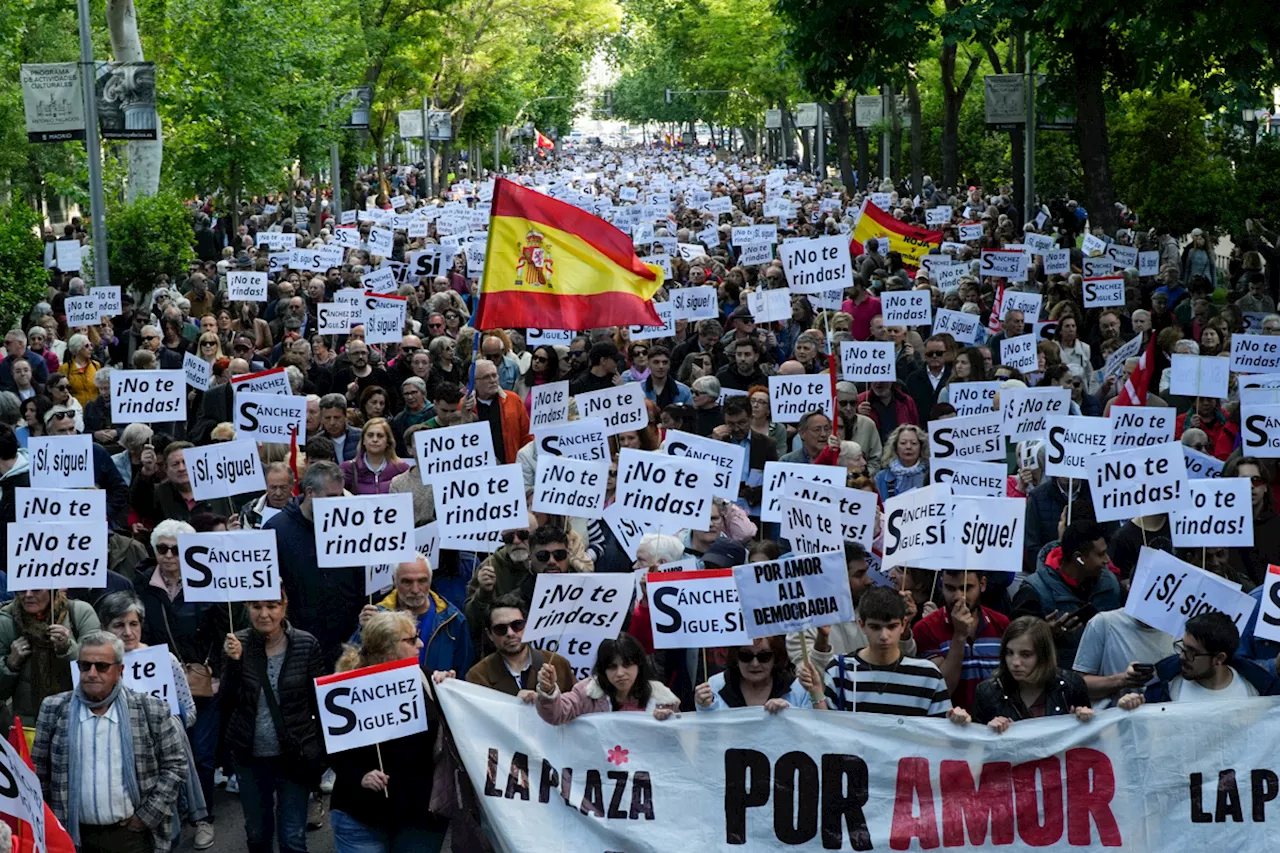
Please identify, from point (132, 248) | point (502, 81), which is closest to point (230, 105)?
point (132, 248)

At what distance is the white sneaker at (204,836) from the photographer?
9031 millimetres

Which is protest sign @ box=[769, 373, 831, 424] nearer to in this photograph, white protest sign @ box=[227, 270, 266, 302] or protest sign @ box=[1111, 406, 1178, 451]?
protest sign @ box=[1111, 406, 1178, 451]

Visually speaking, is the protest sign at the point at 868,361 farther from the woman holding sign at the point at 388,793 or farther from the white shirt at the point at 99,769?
the white shirt at the point at 99,769

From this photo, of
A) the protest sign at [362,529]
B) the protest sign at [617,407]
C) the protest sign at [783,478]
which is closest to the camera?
the protest sign at [362,529]

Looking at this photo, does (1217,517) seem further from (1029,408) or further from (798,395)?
(798,395)

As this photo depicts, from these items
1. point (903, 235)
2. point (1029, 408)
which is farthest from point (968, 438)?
point (903, 235)

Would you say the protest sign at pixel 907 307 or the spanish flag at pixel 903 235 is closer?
the protest sign at pixel 907 307

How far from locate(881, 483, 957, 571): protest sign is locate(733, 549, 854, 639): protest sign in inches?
41.0

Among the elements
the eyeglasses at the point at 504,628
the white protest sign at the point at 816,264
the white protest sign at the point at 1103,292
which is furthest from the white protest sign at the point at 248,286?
the eyeglasses at the point at 504,628

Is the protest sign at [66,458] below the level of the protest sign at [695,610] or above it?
above

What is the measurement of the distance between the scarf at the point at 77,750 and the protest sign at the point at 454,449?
3.87 meters

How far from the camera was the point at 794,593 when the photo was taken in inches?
299

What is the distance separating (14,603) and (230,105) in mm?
26799

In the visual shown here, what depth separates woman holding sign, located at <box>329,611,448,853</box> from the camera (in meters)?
7.44
